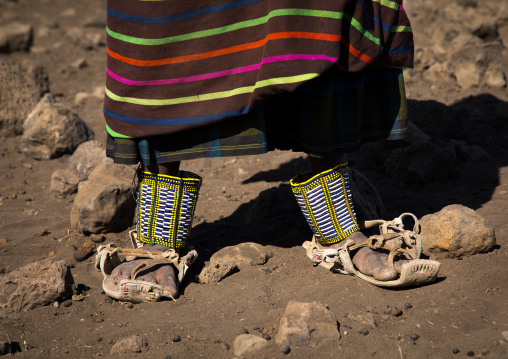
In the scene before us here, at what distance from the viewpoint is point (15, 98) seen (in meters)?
4.97

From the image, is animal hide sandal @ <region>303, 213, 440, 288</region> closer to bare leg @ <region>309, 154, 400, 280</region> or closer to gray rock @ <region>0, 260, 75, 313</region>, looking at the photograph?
bare leg @ <region>309, 154, 400, 280</region>

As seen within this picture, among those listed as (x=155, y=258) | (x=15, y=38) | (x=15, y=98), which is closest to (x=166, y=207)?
(x=155, y=258)

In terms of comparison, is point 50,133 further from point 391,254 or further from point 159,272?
point 391,254

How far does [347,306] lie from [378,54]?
1064 millimetres

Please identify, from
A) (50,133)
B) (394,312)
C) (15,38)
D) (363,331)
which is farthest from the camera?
(15,38)

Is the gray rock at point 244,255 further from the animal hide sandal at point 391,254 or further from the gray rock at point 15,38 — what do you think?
the gray rock at point 15,38

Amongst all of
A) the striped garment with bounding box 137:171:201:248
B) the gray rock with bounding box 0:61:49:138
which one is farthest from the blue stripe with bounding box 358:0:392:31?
the gray rock with bounding box 0:61:49:138

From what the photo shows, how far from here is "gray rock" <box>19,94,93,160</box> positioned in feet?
14.6

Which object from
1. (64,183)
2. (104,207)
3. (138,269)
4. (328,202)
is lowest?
(64,183)

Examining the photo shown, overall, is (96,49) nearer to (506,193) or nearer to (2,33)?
(2,33)

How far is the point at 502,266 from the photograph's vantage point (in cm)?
238

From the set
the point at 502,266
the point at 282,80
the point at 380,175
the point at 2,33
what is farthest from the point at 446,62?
the point at 2,33

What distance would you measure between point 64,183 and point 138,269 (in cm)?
179

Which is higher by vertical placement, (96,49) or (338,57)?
(338,57)
